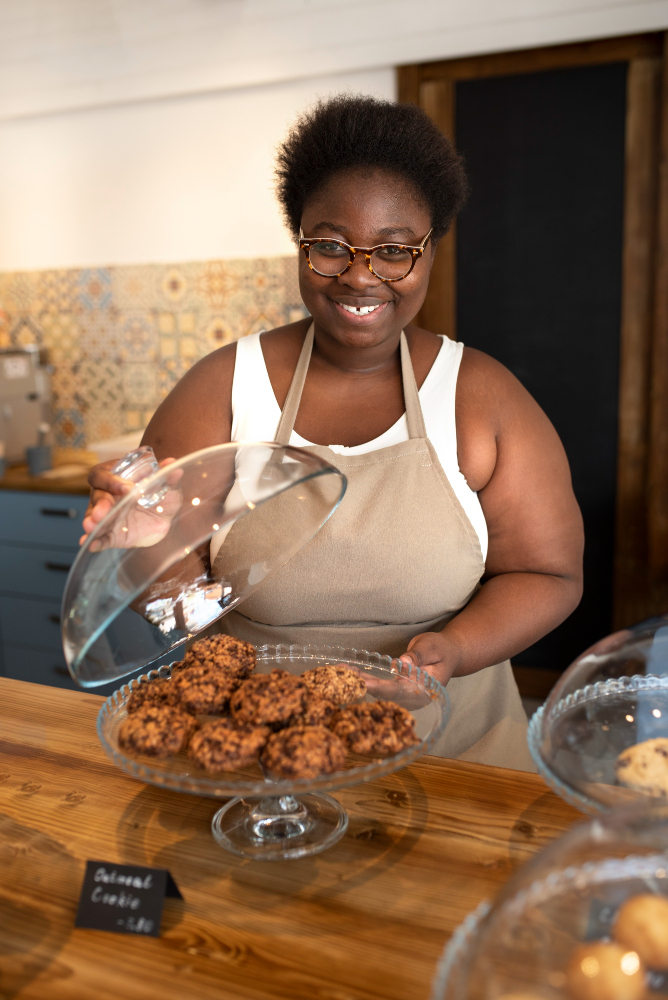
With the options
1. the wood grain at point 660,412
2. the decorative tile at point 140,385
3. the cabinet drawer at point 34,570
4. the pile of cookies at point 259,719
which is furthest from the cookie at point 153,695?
the decorative tile at point 140,385

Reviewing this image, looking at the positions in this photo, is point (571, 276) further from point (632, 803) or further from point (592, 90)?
point (632, 803)

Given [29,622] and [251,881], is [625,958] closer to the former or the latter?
[251,881]

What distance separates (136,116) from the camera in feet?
10.5

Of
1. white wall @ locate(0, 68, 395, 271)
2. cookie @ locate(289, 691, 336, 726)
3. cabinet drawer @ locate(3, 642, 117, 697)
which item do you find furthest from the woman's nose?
cabinet drawer @ locate(3, 642, 117, 697)

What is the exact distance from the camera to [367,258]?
1.32 metres

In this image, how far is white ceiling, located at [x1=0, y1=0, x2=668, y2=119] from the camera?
2.60 meters

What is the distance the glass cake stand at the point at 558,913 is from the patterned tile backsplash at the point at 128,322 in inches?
108

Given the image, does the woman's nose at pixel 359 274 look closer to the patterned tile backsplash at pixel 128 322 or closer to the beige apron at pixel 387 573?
the beige apron at pixel 387 573

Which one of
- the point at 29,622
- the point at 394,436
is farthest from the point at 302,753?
the point at 29,622

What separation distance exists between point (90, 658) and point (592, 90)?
2591 millimetres

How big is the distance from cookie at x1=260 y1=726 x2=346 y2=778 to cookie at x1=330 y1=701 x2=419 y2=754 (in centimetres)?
2

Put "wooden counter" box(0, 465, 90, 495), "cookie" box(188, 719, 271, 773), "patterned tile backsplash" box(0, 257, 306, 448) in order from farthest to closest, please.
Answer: "patterned tile backsplash" box(0, 257, 306, 448), "wooden counter" box(0, 465, 90, 495), "cookie" box(188, 719, 271, 773)

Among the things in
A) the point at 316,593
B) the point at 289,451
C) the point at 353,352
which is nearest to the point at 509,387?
the point at 353,352

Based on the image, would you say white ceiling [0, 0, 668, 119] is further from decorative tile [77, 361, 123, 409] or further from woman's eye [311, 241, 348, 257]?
woman's eye [311, 241, 348, 257]
